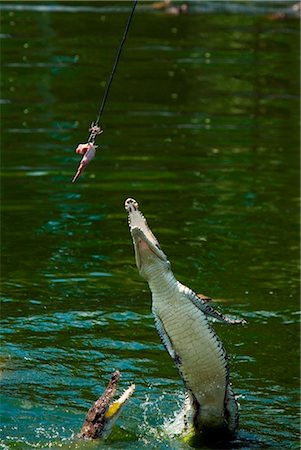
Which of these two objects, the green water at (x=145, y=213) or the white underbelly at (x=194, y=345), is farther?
the green water at (x=145, y=213)

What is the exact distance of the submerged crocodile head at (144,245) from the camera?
630 centimetres

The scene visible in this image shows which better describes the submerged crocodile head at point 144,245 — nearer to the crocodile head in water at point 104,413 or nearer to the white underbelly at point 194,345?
the white underbelly at point 194,345

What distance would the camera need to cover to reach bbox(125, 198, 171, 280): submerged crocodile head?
6.30 meters

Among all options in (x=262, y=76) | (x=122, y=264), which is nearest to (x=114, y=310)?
(x=122, y=264)

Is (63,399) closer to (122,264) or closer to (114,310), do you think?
(114,310)

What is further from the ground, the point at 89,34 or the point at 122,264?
the point at 122,264

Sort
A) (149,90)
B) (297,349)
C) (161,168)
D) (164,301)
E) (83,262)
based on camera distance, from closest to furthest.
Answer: (164,301) < (297,349) < (83,262) < (161,168) < (149,90)

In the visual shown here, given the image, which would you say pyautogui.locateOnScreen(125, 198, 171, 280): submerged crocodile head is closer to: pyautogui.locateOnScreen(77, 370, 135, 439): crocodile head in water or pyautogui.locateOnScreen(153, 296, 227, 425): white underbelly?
pyautogui.locateOnScreen(153, 296, 227, 425): white underbelly

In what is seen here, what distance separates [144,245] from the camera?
637 centimetres

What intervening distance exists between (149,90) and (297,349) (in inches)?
345

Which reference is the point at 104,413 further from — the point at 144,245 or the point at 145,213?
the point at 145,213

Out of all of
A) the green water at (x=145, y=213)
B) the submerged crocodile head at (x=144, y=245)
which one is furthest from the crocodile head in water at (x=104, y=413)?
the submerged crocodile head at (x=144, y=245)

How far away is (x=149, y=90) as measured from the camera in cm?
1695

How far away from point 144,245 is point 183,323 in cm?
46
